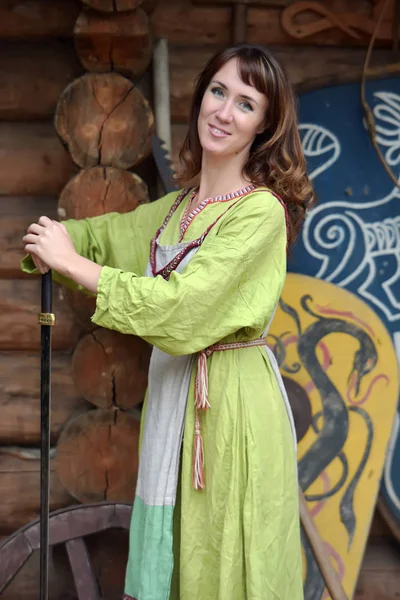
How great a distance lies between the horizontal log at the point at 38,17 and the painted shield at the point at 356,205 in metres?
0.81

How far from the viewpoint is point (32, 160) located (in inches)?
112

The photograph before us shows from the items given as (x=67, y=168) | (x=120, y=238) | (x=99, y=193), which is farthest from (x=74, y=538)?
(x=67, y=168)

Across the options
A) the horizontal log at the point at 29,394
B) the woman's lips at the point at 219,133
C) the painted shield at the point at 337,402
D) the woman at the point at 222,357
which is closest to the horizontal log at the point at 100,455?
the horizontal log at the point at 29,394

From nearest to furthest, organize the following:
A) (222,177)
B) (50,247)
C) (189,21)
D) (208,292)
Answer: (208,292), (50,247), (222,177), (189,21)

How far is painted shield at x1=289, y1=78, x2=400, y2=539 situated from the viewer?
2893 mm

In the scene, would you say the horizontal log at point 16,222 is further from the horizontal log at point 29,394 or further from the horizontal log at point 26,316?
the horizontal log at point 29,394

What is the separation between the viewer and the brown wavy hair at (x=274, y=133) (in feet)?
7.11

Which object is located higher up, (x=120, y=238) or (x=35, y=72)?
(x=35, y=72)

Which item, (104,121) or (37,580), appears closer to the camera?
(104,121)

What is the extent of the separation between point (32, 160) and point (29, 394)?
781 mm

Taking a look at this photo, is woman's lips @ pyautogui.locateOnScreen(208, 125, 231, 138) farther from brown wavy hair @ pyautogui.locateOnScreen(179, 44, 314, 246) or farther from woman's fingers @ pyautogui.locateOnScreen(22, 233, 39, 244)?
woman's fingers @ pyautogui.locateOnScreen(22, 233, 39, 244)

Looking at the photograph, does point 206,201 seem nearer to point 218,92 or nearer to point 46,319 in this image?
point 218,92

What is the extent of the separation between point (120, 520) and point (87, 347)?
558 mm

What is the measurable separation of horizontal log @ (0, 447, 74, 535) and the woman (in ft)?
2.36
